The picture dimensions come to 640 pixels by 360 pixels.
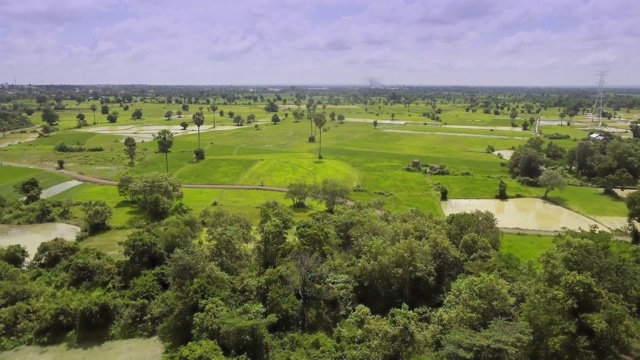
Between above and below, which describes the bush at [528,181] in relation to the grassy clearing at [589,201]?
above

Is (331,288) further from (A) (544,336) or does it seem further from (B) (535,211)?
(B) (535,211)

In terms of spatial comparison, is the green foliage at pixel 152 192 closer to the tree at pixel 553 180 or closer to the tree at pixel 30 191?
the tree at pixel 30 191

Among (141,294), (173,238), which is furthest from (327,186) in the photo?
(141,294)

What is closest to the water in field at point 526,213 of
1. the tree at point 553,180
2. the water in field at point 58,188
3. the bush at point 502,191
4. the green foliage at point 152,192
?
the bush at point 502,191

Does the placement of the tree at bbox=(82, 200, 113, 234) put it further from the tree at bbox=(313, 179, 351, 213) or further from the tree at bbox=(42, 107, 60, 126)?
the tree at bbox=(42, 107, 60, 126)

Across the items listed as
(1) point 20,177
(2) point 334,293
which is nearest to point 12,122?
(1) point 20,177
